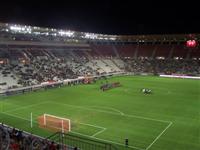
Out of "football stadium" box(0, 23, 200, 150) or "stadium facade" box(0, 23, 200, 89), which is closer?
"football stadium" box(0, 23, 200, 150)

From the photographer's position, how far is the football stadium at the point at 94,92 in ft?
75.9

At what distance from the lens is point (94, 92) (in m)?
48.8

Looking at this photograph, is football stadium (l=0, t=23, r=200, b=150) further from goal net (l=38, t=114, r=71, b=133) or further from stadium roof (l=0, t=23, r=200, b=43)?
stadium roof (l=0, t=23, r=200, b=43)

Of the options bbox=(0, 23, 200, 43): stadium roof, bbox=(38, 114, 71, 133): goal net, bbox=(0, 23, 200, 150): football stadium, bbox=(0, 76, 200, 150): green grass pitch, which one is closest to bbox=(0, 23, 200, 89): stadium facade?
bbox=(0, 23, 200, 43): stadium roof

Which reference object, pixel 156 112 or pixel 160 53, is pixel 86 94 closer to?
pixel 156 112

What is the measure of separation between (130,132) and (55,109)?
13495 millimetres

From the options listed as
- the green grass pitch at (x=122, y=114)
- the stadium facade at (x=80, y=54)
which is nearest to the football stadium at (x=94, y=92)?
the green grass pitch at (x=122, y=114)

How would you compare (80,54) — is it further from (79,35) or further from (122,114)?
(122,114)

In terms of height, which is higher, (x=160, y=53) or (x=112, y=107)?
(x=160, y=53)

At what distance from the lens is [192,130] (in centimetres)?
2592

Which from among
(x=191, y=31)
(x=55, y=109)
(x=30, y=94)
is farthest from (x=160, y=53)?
(x=55, y=109)

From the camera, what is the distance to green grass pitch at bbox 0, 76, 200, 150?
23.7m

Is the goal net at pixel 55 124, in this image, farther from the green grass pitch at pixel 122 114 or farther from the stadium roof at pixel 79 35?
the stadium roof at pixel 79 35

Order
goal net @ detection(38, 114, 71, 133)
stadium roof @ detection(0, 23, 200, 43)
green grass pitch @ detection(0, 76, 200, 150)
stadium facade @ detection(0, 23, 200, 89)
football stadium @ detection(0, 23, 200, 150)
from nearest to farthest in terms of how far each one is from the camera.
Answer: football stadium @ detection(0, 23, 200, 150) → green grass pitch @ detection(0, 76, 200, 150) → goal net @ detection(38, 114, 71, 133) → stadium facade @ detection(0, 23, 200, 89) → stadium roof @ detection(0, 23, 200, 43)
